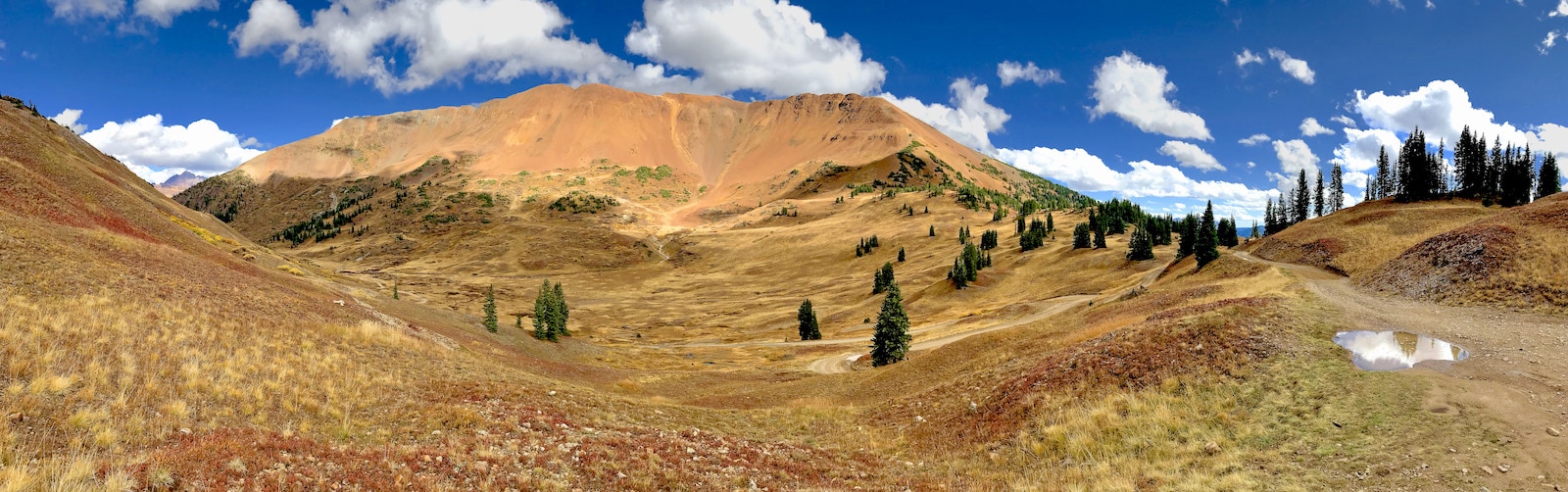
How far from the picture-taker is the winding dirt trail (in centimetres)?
1065

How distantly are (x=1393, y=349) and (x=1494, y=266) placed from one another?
74.3 feet

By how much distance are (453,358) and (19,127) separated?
71.9 m

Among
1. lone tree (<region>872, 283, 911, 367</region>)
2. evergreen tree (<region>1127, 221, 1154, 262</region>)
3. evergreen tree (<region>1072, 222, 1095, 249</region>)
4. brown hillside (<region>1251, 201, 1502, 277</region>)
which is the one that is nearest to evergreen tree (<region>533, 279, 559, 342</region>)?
lone tree (<region>872, 283, 911, 367</region>)

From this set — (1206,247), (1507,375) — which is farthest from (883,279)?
(1507,375)

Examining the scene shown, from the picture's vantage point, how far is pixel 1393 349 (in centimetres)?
1858

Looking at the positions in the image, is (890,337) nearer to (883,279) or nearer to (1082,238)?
(883,279)

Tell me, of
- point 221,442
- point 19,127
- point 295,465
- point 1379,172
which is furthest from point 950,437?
point 1379,172

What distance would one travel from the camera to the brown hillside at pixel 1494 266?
2712cm

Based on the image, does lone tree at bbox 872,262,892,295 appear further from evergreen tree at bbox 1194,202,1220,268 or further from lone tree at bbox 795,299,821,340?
evergreen tree at bbox 1194,202,1220,268

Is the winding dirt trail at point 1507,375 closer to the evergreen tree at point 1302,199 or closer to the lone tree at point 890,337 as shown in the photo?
the lone tree at point 890,337

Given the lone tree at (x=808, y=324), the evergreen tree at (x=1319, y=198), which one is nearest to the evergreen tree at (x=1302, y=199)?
the evergreen tree at (x=1319, y=198)

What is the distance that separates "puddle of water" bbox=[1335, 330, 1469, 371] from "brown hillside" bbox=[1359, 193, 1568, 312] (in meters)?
12.0

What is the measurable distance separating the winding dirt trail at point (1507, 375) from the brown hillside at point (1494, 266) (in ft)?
7.52

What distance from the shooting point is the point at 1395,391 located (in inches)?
548
